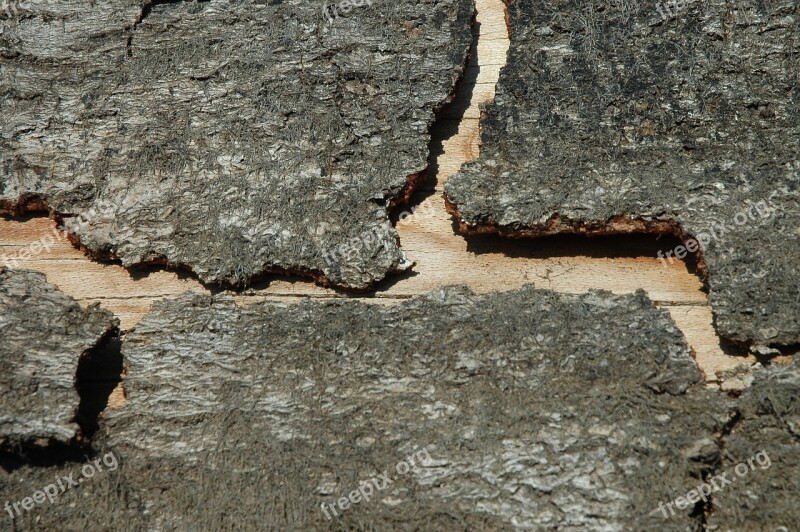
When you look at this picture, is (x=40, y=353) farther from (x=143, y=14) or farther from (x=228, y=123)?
(x=143, y=14)

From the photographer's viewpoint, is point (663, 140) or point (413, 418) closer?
point (413, 418)

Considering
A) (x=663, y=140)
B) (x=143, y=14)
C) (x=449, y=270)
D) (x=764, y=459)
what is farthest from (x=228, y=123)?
(x=764, y=459)

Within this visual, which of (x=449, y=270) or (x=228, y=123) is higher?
(x=228, y=123)

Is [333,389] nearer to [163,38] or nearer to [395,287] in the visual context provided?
[395,287]

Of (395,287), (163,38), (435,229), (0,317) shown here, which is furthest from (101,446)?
(163,38)

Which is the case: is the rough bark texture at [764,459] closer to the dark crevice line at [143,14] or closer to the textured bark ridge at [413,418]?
the textured bark ridge at [413,418]
